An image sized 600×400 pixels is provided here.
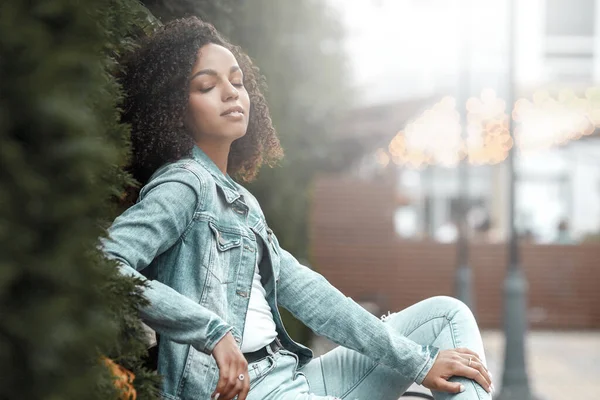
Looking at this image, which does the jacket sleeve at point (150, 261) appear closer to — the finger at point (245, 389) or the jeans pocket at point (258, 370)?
the finger at point (245, 389)

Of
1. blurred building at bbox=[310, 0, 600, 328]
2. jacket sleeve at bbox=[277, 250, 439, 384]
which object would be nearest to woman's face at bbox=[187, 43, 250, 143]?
jacket sleeve at bbox=[277, 250, 439, 384]

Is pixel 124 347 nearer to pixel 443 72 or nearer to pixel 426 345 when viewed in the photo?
pixel 426 345

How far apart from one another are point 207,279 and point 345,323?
41 cm

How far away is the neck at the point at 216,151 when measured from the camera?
2166 millimetres

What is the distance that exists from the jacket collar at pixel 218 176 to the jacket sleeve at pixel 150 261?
186mm

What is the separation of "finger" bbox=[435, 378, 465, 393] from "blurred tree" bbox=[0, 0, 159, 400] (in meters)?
1.05

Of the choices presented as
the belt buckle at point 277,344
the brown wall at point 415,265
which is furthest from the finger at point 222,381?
the brown wall at point 415,265

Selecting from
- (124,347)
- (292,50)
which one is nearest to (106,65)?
(124,347)

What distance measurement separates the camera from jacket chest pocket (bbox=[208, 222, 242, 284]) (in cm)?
199

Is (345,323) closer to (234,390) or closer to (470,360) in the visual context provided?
(470,360)

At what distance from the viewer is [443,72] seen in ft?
90.0

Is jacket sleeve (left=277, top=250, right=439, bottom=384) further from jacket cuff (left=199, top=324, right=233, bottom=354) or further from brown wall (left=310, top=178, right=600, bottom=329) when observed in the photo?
brown wall (left=310, top=178, right=600, bottom=329)

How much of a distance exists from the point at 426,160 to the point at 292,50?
39.3 ft

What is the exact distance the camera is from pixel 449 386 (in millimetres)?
2096
